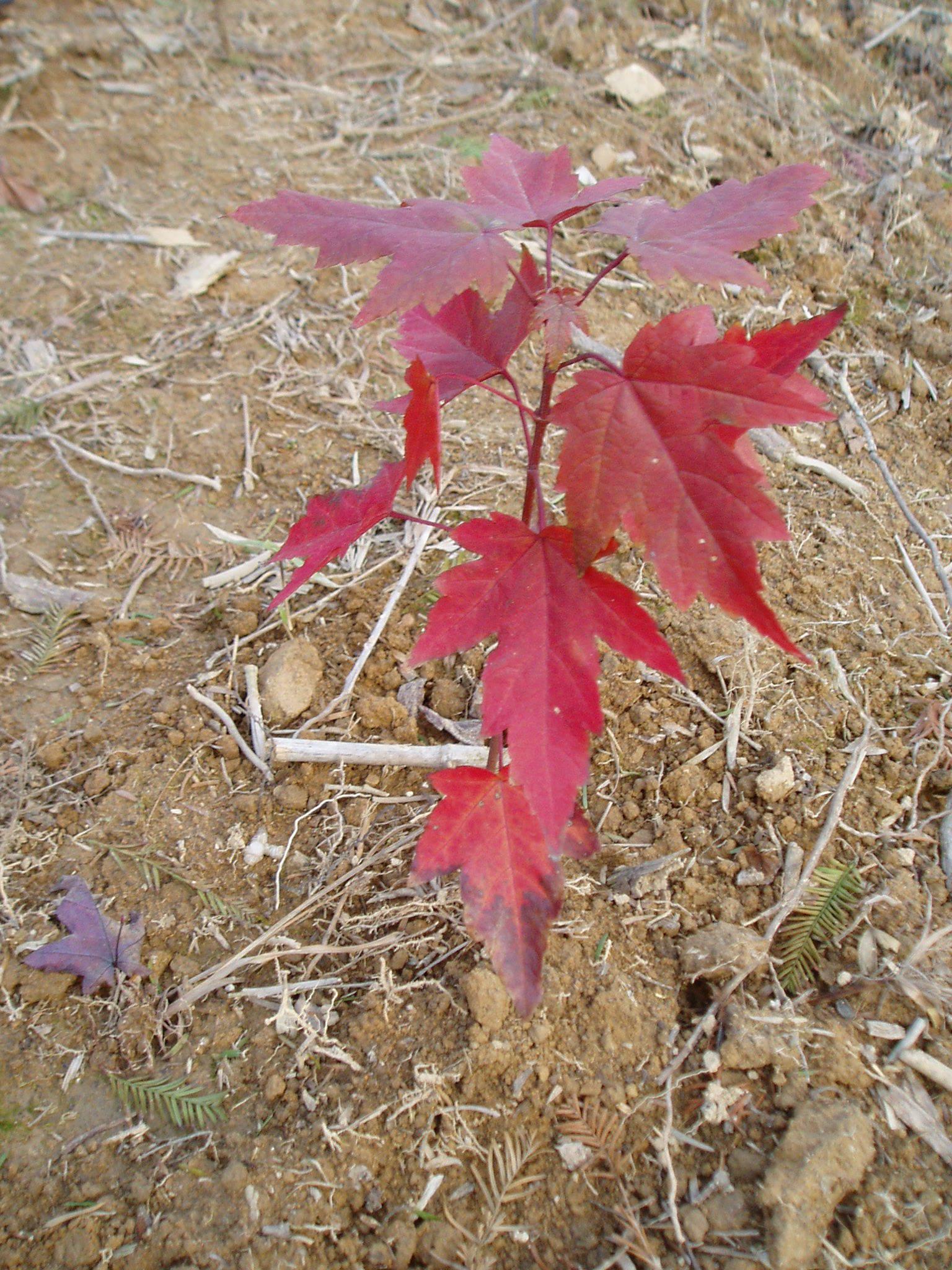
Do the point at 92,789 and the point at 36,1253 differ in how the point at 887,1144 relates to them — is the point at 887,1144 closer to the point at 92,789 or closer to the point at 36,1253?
the point at 36,1253

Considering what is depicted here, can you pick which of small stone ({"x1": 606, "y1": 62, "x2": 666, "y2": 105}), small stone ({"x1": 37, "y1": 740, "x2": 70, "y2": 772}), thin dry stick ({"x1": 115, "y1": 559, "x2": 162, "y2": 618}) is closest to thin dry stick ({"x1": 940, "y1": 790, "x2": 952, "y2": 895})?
small stone ({"x1": 37, "y1": 740, "x2": 70, "y2": 772})

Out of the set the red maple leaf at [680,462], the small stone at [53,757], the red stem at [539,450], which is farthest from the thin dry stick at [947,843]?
the small stone at [53,757]

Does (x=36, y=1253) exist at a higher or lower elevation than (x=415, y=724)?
lower

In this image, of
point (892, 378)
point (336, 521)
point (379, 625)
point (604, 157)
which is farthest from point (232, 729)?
point (604, 157)

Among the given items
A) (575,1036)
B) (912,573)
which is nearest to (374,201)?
(912,573)

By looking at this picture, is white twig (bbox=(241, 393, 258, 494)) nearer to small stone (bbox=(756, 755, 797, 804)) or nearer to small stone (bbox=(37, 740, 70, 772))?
small stone (bbox=(37, 740, 70, 772))

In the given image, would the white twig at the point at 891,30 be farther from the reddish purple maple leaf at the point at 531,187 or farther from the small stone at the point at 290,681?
the small stone at the point at 290,681

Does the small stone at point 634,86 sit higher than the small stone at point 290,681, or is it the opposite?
the small stone at point 634,86
